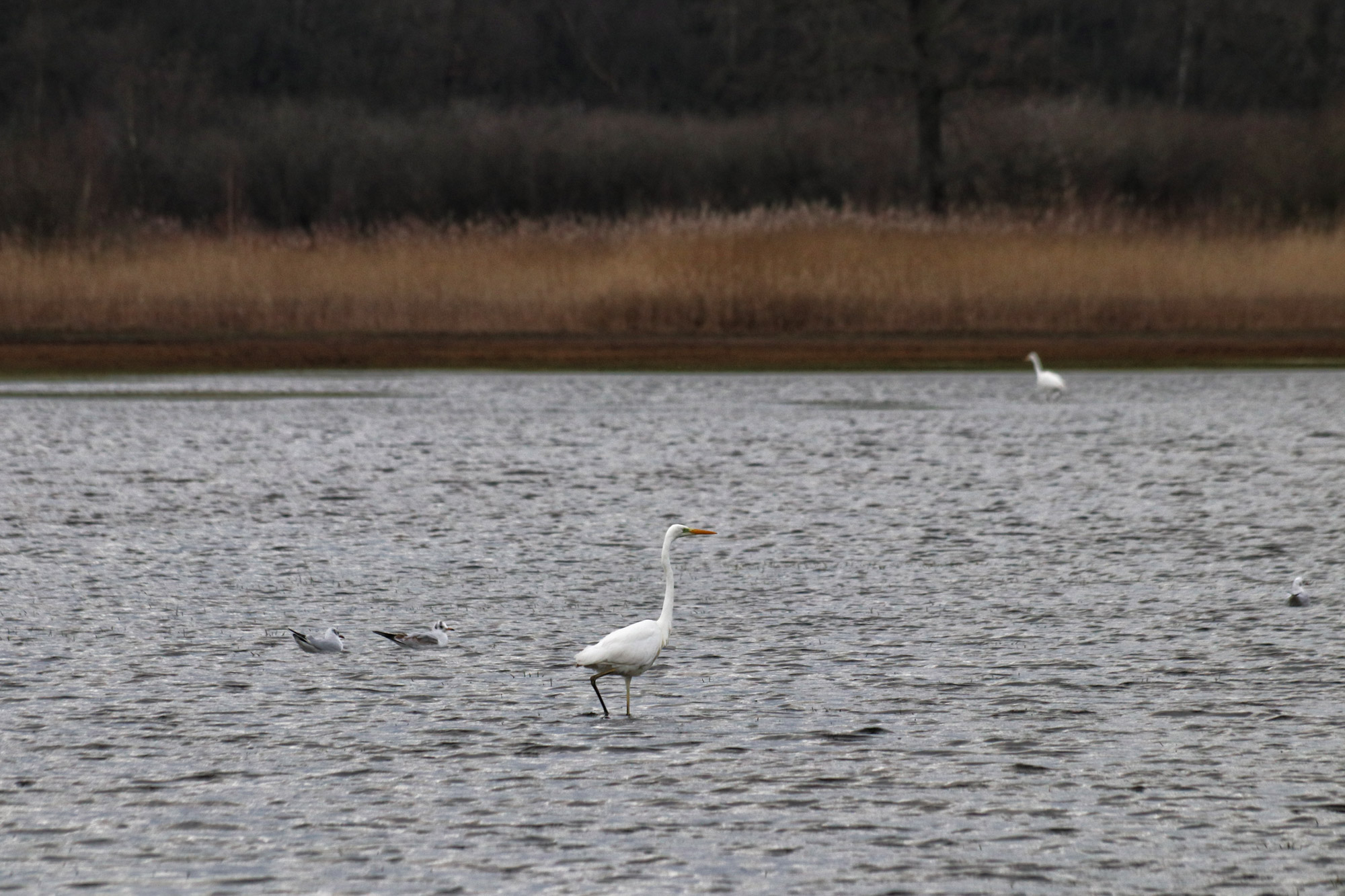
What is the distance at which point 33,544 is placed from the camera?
12.6 m

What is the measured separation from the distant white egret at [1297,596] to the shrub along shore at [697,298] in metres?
16.6

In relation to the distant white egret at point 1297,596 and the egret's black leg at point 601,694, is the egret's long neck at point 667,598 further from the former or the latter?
the distant white egret at point 1297,596

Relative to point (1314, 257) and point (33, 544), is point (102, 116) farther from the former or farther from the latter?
point (33, 544)

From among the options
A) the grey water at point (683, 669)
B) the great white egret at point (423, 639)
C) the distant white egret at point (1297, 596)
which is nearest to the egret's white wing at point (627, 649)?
the grey water at point (683, 669)

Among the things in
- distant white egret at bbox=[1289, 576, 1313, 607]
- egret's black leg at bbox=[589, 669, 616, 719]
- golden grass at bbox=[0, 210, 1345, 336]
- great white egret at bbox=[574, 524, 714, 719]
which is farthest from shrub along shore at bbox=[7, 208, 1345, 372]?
great white egret at bbox=[574, 524, 714, 719]

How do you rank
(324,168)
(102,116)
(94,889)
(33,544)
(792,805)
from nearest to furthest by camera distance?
(94,889) < (792,805) < (33,544) < (324,168) < (102,116)

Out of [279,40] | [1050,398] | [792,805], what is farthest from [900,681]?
[279,40]

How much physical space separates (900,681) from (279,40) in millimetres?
48224

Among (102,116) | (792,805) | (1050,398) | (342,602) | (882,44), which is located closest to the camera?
(792,805)

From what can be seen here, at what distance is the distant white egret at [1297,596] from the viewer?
407 inches

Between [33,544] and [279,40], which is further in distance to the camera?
[279,40]

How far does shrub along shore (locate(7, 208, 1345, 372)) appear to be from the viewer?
27219 millimetres

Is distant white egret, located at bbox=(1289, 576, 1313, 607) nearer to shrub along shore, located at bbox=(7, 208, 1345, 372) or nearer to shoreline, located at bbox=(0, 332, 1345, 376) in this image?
shoreline, located at bbox=(0, 332, 1345, 376)

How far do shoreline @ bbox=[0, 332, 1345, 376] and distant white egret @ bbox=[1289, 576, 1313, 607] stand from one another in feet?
53.3
